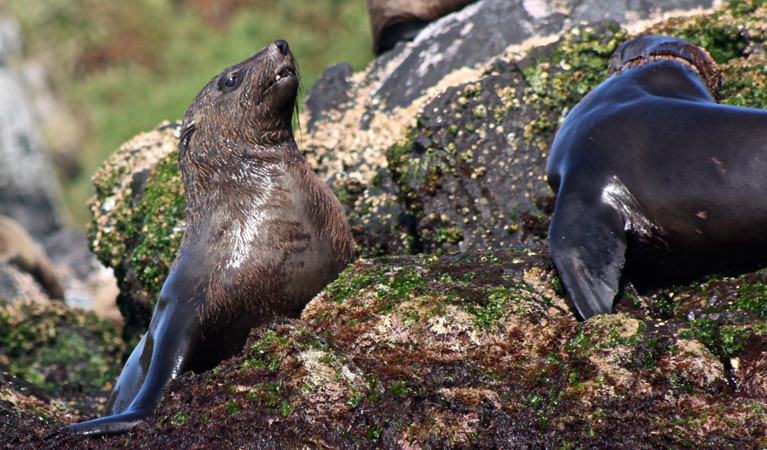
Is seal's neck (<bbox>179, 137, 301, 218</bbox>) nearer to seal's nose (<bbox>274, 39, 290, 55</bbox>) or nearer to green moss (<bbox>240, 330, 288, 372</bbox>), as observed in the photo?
seal's nose (<bbox>274, 39, 290, 55</bbox>)

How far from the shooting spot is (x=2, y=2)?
25.2 m

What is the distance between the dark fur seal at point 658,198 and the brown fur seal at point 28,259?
10.3 metres

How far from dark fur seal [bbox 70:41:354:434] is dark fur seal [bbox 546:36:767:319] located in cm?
138

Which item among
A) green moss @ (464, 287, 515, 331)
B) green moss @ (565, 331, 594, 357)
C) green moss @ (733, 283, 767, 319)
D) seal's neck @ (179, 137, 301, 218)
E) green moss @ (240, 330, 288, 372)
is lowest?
green moss @ (733, 283, 767, 319)

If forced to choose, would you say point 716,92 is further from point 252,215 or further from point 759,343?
point 252,215

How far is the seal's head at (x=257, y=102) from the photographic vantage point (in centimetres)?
500

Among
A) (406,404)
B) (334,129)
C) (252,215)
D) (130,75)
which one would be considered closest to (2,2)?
(130,75)

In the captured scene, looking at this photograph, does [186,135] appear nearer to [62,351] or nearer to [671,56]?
[671,56]

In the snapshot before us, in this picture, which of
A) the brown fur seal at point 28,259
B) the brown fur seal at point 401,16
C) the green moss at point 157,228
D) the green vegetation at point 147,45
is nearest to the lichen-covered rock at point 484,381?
the green moss at point 157,228

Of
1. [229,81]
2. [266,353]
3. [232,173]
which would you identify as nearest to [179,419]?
[266,353]

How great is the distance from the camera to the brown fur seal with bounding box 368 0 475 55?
397 inches

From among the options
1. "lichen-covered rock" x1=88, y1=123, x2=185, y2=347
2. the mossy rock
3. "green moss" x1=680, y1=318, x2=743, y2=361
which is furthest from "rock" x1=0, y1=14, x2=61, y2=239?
"green moss" x1=680, y1=318, x2=743, y2=361

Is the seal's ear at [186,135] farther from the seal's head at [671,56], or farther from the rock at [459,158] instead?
the seal's head at [671,56]

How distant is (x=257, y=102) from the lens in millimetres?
5031
